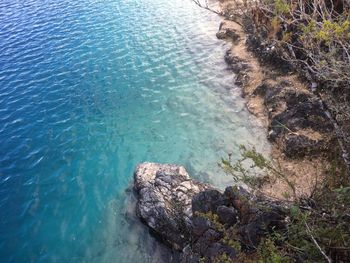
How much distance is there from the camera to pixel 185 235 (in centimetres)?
1376

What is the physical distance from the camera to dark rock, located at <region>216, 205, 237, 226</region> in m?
12.4

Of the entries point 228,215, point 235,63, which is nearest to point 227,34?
point 235,63

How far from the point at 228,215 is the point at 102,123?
12.7m

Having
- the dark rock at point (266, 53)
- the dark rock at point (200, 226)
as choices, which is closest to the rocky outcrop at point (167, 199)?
the dark rock at point (200, 226)

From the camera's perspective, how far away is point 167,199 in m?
15.2

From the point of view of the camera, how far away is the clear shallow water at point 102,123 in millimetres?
15805

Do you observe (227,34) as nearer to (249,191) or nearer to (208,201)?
(249,191)

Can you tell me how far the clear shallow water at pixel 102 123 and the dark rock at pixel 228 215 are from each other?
153 inches

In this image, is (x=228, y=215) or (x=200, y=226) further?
(x=200, y=226)

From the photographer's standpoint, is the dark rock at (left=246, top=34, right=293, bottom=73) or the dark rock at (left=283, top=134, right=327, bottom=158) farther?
the dark rock at (left=246, top=34, right=293, bottom=73)

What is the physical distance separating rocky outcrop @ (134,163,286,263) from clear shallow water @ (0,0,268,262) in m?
1.18

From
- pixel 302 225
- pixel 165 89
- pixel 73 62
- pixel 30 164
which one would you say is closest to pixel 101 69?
pixel 73 62

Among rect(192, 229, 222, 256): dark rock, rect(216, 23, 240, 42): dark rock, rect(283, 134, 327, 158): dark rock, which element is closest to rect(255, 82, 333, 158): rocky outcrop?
rect(283, 134, 327, 158): dark rock

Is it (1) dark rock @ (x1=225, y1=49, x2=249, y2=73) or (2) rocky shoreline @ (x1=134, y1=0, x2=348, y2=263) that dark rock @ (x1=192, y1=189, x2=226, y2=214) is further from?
(1) dark rock @ (x1=225, y1=49, x2=249, y2=73)
